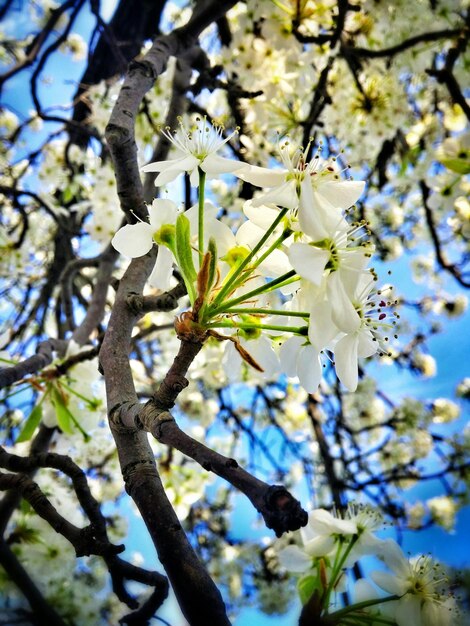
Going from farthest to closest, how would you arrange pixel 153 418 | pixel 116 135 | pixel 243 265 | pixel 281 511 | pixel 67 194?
1. pixel 67 194
2. pixel 116 135
3. pixel 243 265
4. pixel 153 418
5. pixel 281 511

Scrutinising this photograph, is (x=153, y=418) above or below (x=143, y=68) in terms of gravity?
below

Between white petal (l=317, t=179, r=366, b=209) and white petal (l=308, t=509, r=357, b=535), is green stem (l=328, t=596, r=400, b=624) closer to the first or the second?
white petal (l=308, t=509, r=357, b=535)

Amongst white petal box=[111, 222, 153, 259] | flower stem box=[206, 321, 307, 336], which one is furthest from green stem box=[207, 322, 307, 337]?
white petal box=[111, 222, 153, 259]

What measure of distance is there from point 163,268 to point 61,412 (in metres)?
0.61

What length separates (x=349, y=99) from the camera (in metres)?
2.44

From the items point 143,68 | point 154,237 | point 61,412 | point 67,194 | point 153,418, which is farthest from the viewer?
point 67,194

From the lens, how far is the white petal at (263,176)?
2.11 ft

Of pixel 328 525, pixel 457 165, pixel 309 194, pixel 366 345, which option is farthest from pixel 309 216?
pixel 457 165

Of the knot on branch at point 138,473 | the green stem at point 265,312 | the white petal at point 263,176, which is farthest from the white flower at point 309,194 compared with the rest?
the knot on branch at point 138,473

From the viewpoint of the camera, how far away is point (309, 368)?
70cm

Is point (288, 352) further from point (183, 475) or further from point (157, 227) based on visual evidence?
point (183, 475)

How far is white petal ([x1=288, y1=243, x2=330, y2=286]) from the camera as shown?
1.90ft

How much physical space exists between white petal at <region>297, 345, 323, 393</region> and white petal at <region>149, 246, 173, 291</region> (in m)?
0.23

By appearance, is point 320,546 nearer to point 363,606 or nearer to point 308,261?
point 363,606
